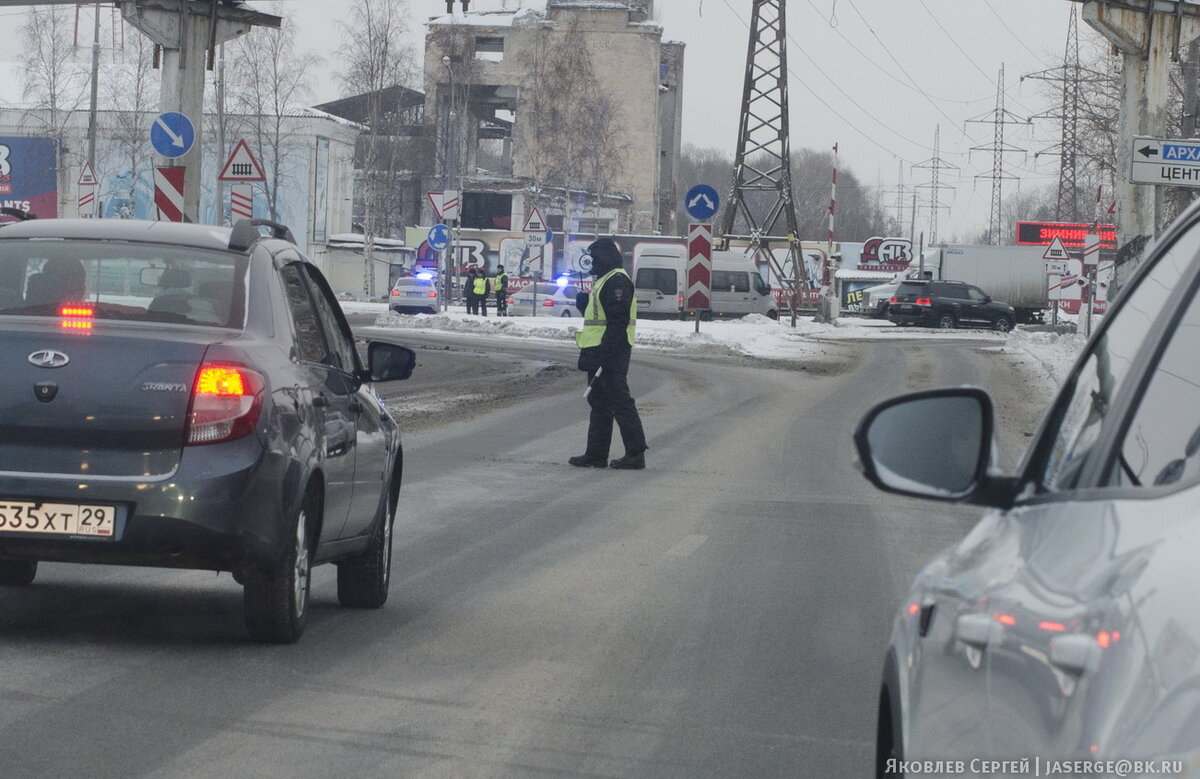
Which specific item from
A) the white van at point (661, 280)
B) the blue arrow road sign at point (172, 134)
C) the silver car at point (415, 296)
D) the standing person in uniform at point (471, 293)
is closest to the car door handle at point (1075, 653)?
the blue arrow road sign at point (172, 134)

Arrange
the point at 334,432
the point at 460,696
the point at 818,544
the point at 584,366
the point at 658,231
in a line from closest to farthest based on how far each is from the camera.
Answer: the point at 460,696 → the point at 334,432 → the point at 818,544 → the point at 584,366 → the point at 658,231

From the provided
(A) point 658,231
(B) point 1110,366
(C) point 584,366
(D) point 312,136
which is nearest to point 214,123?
(D) point 312,136

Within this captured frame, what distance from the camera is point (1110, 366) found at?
2.78 m

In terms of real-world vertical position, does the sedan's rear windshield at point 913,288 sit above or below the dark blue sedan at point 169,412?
above

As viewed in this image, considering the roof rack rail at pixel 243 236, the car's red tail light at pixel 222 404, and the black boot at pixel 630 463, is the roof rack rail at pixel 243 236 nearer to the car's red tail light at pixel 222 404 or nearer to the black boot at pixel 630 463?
the car's red tail light at pixel 222 404

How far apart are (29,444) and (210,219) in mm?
79045

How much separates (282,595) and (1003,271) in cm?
6548

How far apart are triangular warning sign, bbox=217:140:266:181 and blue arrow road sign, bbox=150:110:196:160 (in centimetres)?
139

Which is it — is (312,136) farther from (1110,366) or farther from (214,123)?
(1110,366)

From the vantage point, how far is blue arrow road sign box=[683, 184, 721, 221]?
32812mm

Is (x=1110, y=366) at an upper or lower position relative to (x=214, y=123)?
lower

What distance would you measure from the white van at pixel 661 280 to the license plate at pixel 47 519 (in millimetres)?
49851

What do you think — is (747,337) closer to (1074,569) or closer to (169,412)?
(169,412)

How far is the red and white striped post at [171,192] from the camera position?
2075 centimetres
